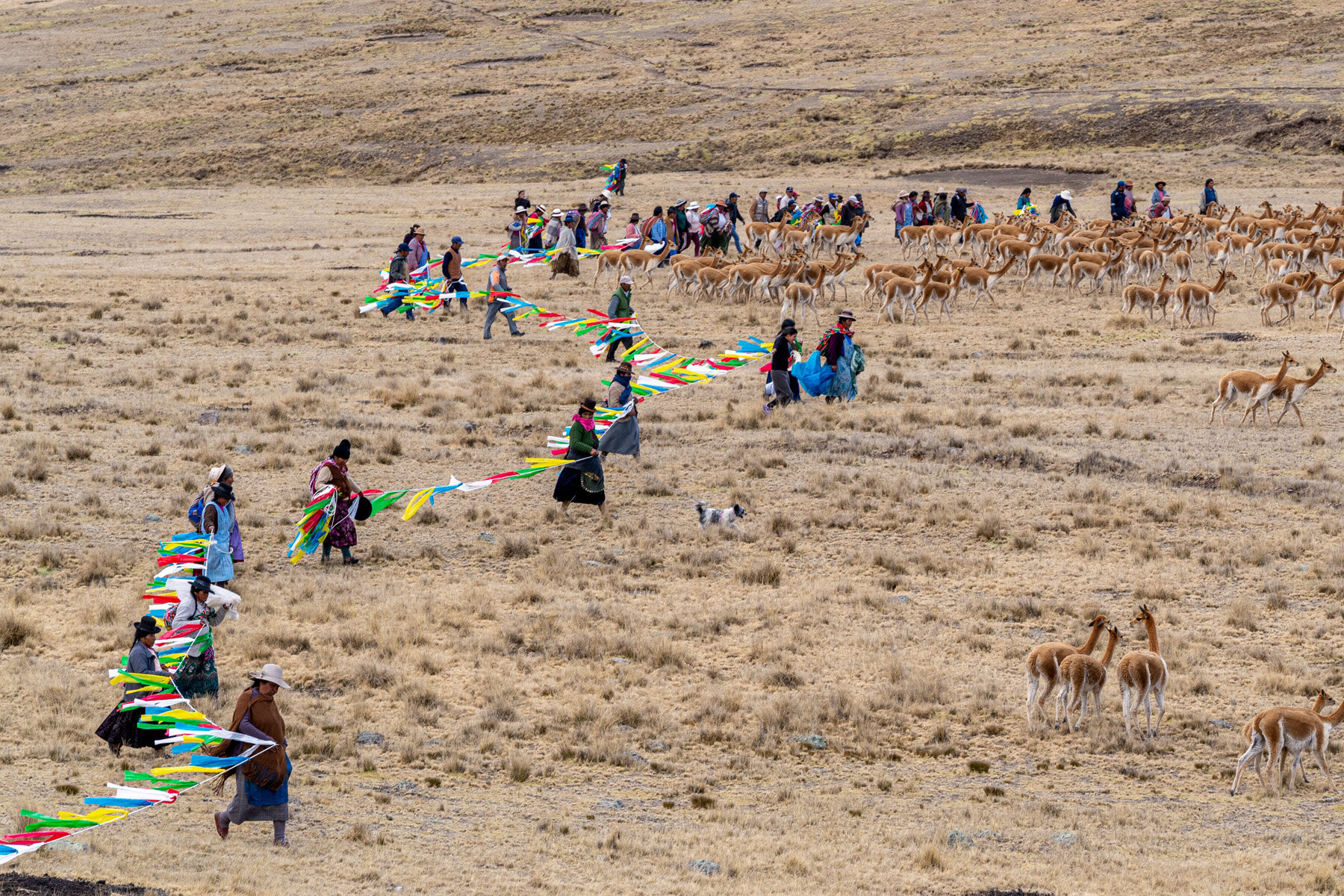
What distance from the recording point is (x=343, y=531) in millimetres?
15492

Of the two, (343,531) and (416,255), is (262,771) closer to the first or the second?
(343,531)

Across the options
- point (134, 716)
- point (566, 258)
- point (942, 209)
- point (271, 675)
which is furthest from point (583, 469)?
point (942, 209)

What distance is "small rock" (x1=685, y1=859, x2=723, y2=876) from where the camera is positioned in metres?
9.03

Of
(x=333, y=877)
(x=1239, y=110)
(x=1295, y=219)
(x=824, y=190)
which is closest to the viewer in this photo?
(x=333, y=877)

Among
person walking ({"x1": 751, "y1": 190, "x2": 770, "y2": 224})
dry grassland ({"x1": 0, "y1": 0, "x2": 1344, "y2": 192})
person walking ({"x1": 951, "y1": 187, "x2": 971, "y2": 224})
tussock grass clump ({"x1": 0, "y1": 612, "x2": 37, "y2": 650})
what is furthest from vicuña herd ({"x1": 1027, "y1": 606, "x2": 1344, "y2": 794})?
dry grassland ({"x1": 0, "y1": 0, "x2": 1344, "y2": 192})

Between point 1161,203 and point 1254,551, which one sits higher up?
point 1161,203

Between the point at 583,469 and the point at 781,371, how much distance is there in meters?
5.48

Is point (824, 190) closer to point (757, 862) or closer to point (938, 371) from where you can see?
point (938, 371)

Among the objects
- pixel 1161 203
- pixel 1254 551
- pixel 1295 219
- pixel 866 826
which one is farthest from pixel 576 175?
pixel 866 826

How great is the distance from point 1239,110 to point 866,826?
53.0 m

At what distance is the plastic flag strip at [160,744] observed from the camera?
8.59 meters

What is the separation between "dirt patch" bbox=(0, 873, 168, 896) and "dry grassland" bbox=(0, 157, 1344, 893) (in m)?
0.31

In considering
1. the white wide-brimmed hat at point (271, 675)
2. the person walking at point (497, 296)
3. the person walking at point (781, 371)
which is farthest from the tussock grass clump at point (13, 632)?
the person walking at point (497, 296)

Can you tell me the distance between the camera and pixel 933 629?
13633 mm
